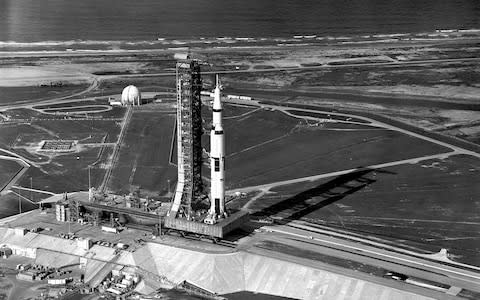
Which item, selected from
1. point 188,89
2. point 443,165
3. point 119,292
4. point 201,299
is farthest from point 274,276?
point 443,165

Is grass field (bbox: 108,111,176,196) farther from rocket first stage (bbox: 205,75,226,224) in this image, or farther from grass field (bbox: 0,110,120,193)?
rocket first stage (bbox: 205,75,226,224)

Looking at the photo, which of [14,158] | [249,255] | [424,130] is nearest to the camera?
[249,255]

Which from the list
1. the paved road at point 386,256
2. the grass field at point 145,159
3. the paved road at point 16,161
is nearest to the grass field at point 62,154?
the paved road at point 16,161

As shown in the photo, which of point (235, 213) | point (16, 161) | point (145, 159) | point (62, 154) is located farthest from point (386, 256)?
point (16, 161)

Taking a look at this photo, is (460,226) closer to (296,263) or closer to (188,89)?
(296,263)

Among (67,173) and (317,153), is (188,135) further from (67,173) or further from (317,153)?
(317,153)

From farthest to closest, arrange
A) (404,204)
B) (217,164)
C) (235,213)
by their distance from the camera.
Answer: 1. (404,204)
2. (235,213)
3. (217,164)
